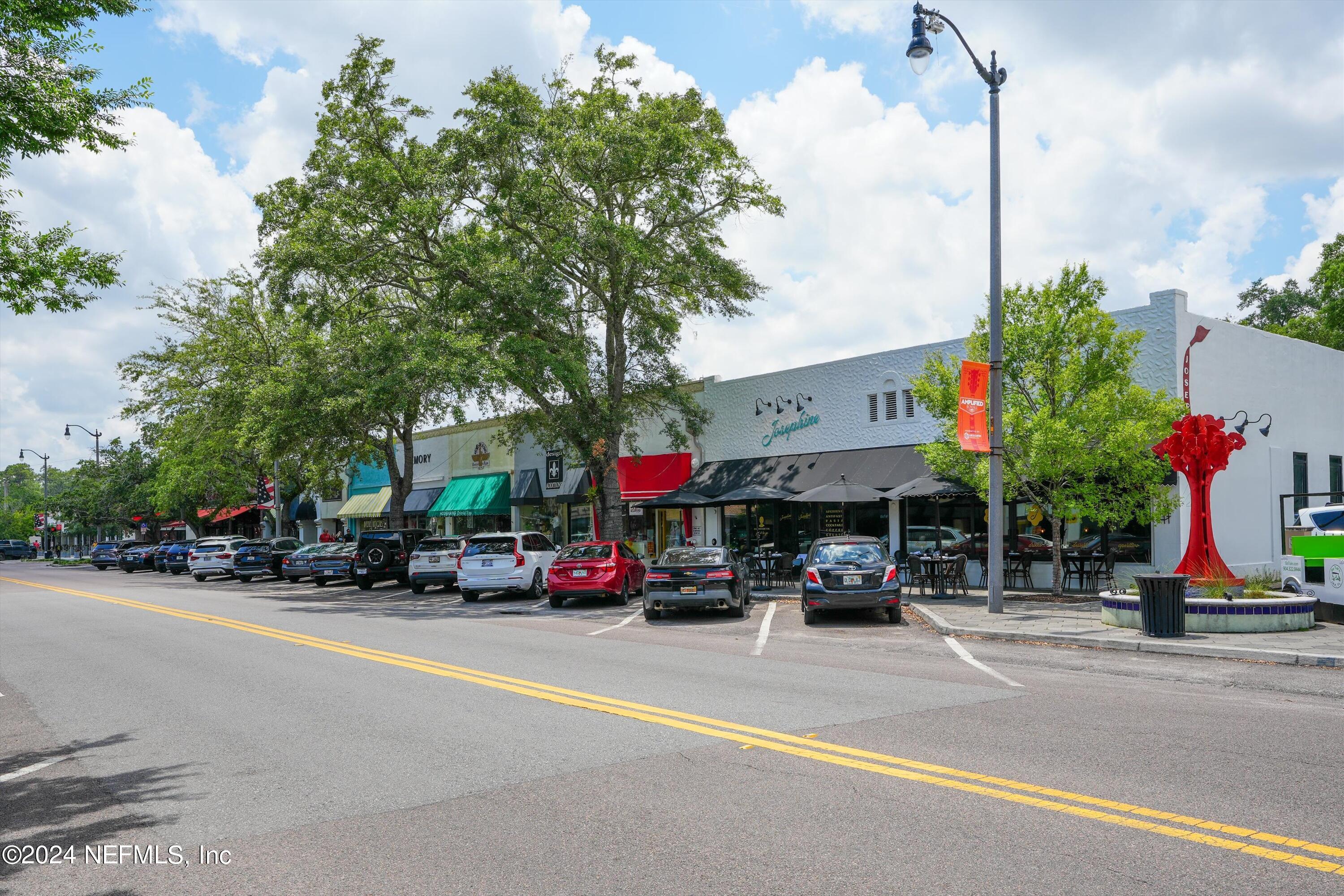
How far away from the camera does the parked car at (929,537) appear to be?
23.3 meters

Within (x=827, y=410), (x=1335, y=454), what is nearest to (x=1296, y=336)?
(x=1335, y=454)

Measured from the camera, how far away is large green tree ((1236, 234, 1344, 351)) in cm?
4028

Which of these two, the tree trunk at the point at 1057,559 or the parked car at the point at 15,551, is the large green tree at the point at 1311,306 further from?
the parked car at the point at 15,551

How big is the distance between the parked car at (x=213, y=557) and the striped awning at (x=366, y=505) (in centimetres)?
841

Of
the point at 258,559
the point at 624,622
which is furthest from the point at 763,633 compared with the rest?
the point at 258,559

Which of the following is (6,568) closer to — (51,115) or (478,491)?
(478,491)

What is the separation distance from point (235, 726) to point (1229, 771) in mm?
7747

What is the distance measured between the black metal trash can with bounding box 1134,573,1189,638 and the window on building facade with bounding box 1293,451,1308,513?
46.7 ft

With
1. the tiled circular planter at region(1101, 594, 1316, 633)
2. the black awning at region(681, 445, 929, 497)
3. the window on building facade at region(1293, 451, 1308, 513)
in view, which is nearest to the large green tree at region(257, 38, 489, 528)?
the black awning at region(681, 445, 929, 497)

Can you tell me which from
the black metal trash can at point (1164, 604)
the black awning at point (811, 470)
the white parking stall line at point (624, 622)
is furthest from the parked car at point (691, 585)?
the black metal trash can at point (1164, 604)

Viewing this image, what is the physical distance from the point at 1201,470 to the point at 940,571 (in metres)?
6.39

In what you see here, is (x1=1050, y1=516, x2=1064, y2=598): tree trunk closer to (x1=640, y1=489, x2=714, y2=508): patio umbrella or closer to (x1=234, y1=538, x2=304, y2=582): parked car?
(x1=640, y1=489, x2=714, y2=508): patio umbrella

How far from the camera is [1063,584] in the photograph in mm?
20875

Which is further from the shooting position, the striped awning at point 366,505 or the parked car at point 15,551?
the parked car at point 15,551
